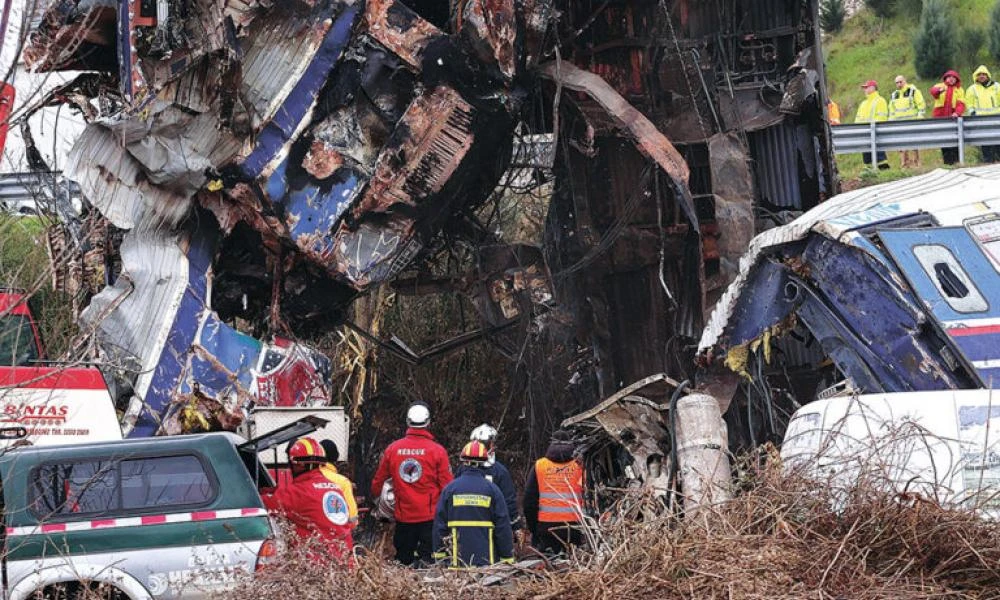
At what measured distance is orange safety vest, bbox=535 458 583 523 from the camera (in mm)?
10453

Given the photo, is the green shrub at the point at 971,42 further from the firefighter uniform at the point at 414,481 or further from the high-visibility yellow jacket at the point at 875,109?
the firefighter uniform at the point at 414,481

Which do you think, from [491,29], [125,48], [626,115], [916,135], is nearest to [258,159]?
[125,48]

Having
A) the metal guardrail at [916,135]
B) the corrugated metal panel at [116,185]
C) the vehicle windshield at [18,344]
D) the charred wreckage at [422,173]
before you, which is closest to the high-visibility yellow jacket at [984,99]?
the metal guardrail at [916,135]

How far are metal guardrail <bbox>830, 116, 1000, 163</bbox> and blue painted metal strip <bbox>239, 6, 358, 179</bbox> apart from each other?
10240mm

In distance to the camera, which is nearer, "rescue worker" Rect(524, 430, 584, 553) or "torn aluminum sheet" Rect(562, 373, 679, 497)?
"torn aluminum sheet" Rect(562, 373, 679, 497)

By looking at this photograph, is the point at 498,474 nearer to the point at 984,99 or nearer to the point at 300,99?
the point at 300,99

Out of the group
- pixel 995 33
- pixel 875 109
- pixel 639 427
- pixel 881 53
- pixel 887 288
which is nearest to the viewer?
pixel 887 288

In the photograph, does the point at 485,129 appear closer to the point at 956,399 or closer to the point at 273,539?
the point at 273,539

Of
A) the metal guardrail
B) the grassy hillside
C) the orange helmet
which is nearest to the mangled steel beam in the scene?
the orange helmet

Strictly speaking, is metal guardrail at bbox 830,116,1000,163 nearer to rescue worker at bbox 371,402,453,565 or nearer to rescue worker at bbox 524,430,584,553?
rescue worker at bbox 524,430,584,553

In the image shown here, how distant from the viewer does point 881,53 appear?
115 ft

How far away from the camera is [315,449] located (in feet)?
30.4

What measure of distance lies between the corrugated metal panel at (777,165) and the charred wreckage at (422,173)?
0.02m

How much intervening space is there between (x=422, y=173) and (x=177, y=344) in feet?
8.80
